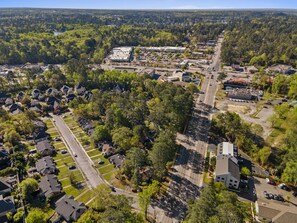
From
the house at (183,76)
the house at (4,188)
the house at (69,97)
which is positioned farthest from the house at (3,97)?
the house at (183,76)

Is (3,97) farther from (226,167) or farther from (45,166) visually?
(226,167)

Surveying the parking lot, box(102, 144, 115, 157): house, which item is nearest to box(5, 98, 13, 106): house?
box(102, 144, 115, 157): house

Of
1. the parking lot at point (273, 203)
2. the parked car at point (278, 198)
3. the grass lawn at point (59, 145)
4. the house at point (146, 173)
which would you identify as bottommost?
the grass lawn at point (59, 145)

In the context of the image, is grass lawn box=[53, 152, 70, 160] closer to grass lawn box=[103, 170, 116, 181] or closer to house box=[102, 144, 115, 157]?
house box=[102, 144, 115, 157]

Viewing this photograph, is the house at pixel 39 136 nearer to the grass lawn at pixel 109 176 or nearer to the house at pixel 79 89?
the grass lawn at pixel 109 176

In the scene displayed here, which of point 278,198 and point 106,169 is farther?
point 106,169

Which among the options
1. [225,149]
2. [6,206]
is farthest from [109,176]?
[225,149]

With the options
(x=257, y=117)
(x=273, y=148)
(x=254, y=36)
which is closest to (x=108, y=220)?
(x=273, y=148)
